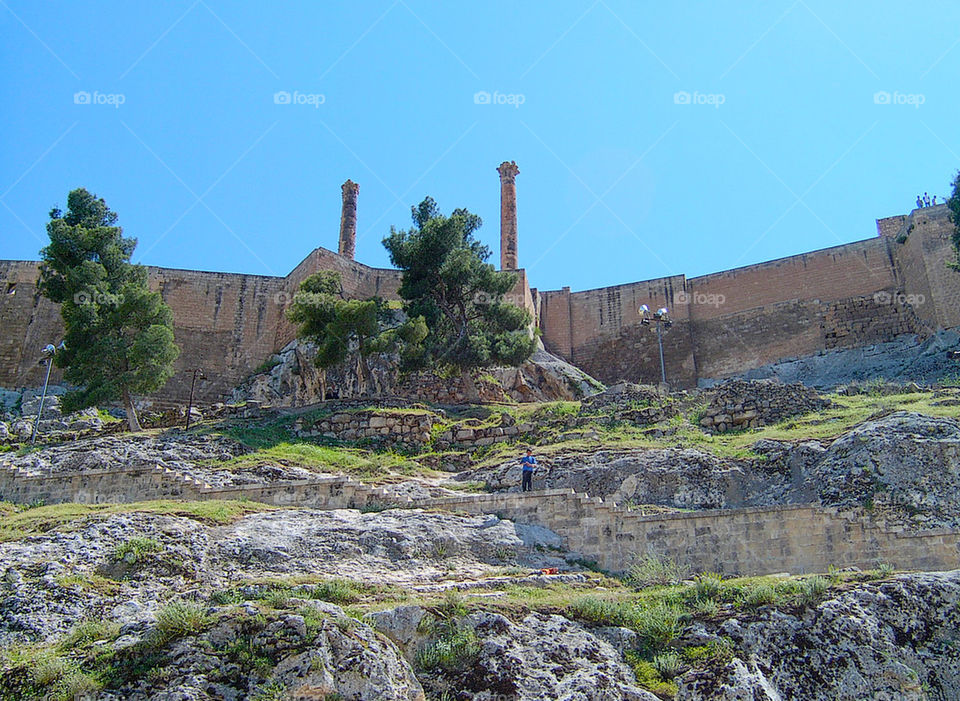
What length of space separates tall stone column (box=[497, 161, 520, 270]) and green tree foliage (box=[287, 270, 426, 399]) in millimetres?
10141

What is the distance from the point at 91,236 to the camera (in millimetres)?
26438

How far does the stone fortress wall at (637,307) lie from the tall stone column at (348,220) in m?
0.07

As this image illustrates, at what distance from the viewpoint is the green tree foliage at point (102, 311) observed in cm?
2394

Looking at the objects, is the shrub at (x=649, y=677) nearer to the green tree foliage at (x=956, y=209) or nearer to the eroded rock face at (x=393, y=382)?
the eroded rock face at (x=393, y=382)

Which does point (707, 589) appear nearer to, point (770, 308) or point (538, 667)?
point (538, 667)

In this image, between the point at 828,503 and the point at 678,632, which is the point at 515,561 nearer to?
the point at 678,632

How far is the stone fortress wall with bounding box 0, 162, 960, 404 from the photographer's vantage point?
30188 millimetres

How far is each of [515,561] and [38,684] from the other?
6925 millimetres

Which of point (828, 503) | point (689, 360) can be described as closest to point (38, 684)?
point (828, 503)

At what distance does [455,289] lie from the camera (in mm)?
26609

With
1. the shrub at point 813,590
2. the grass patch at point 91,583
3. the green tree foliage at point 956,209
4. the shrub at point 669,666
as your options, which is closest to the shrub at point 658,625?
the shrub at point 669,666

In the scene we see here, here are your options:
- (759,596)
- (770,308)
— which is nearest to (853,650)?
(759,596)

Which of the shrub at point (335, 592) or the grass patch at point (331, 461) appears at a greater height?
the grass patch at point (331, 461)

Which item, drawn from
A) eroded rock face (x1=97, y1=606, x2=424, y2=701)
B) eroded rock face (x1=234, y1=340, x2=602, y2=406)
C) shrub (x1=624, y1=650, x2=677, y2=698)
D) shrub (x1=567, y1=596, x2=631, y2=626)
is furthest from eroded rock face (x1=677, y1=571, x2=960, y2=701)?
eroded rock face (x1=234, y1=340, x2=602, y2=406)
